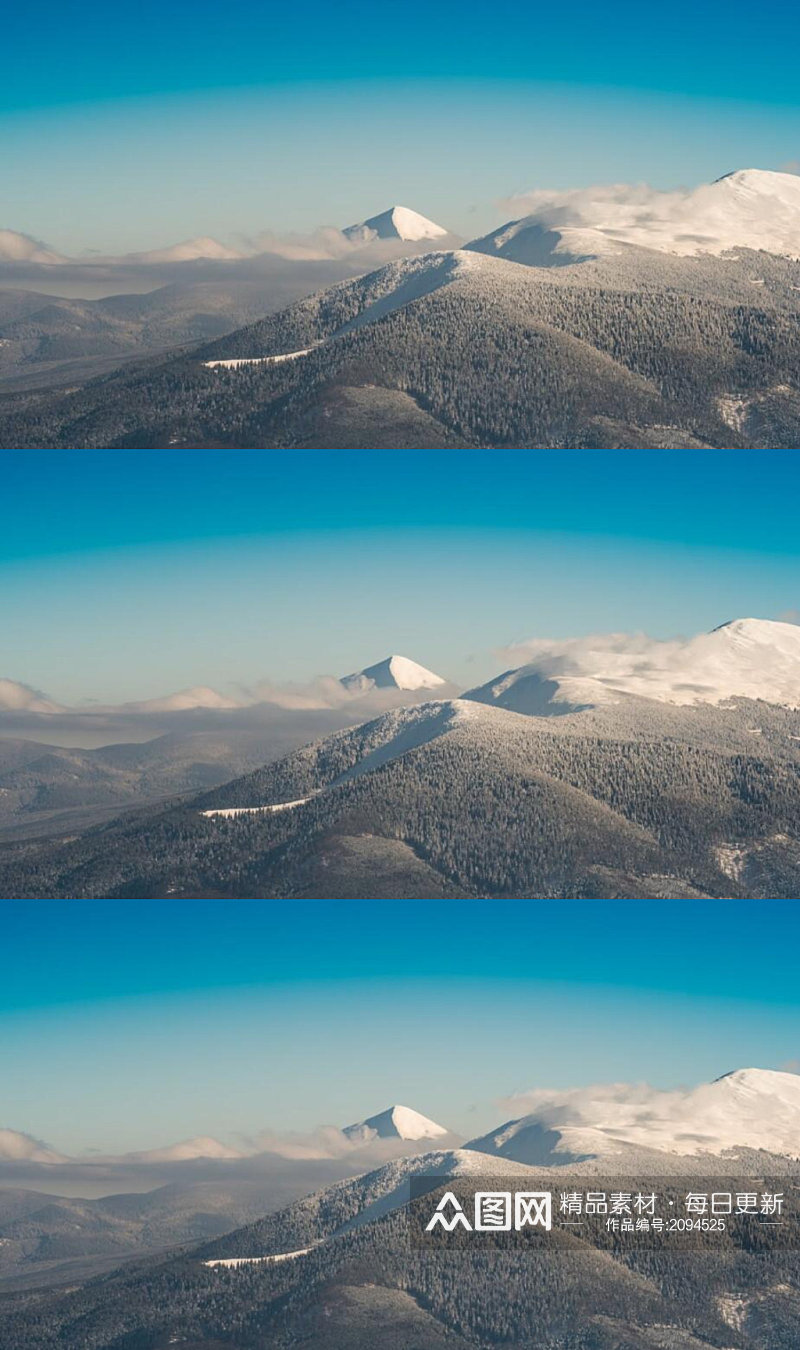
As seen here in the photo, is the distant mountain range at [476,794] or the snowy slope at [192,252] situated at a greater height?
the snowy slope at [192,252]

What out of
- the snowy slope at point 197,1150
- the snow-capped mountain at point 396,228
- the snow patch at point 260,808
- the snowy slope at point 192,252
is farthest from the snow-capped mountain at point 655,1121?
the snowy slope at point 192,252

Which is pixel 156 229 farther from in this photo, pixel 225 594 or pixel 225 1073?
pixel 225 1073

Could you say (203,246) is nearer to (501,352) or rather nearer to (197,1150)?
(501,352)

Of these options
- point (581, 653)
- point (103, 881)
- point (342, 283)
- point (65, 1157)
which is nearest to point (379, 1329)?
point (65, 1157)

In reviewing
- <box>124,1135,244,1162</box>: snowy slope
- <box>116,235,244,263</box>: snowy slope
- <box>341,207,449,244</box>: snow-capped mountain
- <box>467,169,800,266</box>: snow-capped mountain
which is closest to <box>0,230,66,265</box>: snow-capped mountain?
<box>116,235,244,263</box>: snowy slope

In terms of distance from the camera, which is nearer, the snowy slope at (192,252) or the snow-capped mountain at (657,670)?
the snow-capped mountain at (657,670)

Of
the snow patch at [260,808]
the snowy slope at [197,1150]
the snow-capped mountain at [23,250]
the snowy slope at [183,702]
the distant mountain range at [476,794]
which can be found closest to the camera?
the distant mountain range at [476,794]

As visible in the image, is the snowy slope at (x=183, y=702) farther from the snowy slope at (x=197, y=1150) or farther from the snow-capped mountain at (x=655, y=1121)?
the snow-capped mountain at (x=655, y=1121)
